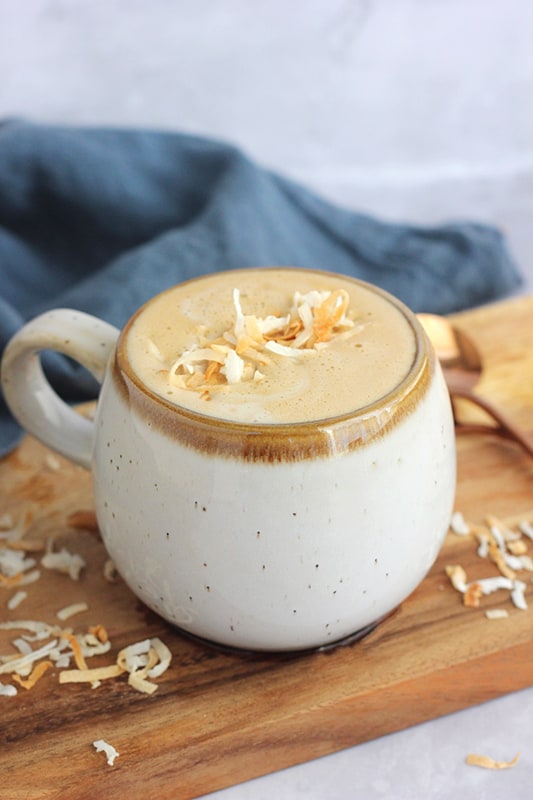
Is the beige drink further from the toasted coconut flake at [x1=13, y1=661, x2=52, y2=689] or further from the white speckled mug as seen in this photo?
the toasted coconut flake at [x1=13, y1=661, x2=52, y2=689]

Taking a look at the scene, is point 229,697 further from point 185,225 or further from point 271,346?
point 185,225

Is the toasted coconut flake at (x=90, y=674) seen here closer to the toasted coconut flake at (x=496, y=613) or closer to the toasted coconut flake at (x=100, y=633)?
the toasted coconut flake at (x=100, y=633)

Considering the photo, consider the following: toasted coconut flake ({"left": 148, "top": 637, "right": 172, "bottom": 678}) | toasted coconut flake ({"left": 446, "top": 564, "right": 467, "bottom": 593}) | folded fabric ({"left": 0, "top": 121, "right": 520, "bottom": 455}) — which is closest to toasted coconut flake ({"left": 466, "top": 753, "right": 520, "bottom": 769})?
toasted coconut flake ({"left": 446, "top": 564, "right": 467, "bottom": 593})

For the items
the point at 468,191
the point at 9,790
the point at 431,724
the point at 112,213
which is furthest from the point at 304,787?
the point at 468,191

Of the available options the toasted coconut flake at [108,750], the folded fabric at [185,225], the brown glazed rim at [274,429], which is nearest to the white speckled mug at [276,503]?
the brown glazed rim at [274,429]

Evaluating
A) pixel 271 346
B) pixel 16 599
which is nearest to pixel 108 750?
pixel 16 599

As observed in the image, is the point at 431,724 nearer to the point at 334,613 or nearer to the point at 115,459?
the point at 334,613
